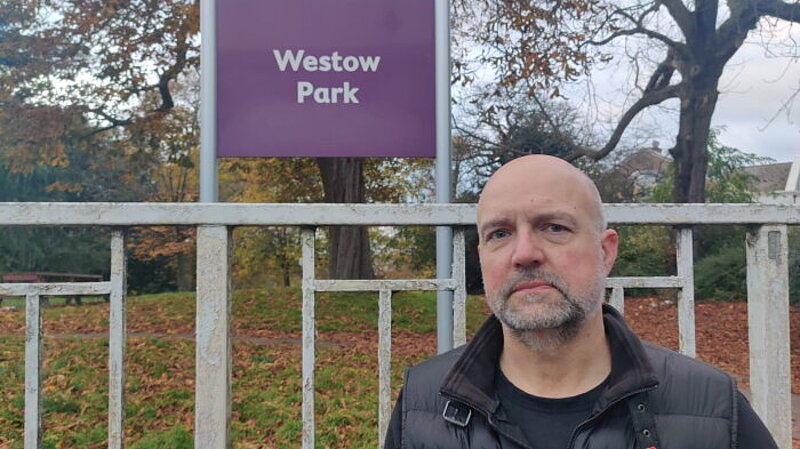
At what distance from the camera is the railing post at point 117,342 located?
201 cm

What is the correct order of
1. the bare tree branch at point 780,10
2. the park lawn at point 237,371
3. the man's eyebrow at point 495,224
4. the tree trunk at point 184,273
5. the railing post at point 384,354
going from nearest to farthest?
the man's eyebrow at point 495,224 < the railing post at point 384,354 < the park lawn at point 237,371 < the bare tree branch at point 780,10 < the tree trunk at point 184,273

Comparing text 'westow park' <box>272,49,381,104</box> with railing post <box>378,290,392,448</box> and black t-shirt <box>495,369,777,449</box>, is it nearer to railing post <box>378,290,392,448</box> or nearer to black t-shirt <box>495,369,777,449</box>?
railing post <box>378,290,392,448</box>

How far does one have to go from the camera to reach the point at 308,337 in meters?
2.10

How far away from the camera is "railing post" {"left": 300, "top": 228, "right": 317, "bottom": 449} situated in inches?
81.7

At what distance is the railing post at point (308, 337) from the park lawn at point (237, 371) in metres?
2.80

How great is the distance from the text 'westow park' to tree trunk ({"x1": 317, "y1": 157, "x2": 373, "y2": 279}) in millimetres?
5678

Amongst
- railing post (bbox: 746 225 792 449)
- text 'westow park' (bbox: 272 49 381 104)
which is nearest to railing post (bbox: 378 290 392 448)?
Result: text 'westow park' (bbox: 272 49 381 104)

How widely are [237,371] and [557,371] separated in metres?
5.36

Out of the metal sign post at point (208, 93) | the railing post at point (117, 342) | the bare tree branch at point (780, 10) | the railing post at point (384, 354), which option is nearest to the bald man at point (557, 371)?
the railing post at point (384, 354)

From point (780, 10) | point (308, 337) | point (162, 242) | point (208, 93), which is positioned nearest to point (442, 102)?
point (208, 93)

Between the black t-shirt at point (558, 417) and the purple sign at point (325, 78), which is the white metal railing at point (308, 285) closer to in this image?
the black t-shirt at point (558, 417)

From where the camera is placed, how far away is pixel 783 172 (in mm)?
14711

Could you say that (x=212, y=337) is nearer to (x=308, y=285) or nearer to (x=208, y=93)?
(x=308, y=285)

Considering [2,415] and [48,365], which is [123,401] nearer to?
[2,415]
